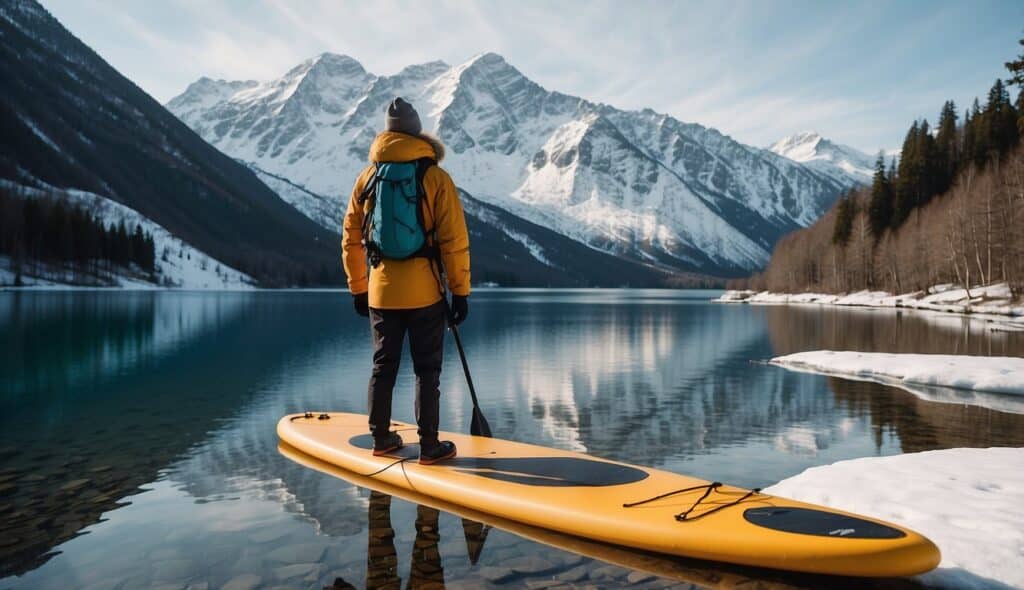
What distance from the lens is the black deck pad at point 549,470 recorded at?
766cm

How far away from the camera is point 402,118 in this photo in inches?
315

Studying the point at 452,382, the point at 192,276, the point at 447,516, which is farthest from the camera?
the point at 192,276

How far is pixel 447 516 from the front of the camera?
759 cm

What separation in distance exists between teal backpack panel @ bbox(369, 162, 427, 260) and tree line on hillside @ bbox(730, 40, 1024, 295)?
58053 millimetres

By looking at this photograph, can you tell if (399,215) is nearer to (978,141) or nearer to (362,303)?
(362,303)

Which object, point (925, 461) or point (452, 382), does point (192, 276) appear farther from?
point (925, 461)

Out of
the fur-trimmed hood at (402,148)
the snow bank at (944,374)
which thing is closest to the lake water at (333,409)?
the snow bank at (944,374)

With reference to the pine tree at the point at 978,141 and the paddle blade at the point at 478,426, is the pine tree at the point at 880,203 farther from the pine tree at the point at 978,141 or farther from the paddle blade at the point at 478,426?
the paddle blade at the point at 478,426

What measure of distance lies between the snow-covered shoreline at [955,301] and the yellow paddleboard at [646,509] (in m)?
46.5

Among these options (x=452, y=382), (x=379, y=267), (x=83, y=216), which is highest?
(x=83, y=216)

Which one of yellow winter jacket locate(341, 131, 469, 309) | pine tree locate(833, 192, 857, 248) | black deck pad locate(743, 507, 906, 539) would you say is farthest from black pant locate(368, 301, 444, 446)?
pine tree locate(833, 192, 857, 248)

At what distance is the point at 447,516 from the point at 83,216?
131 meters

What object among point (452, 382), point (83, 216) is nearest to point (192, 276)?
point (83, 216)

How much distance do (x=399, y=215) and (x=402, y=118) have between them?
1217mm
